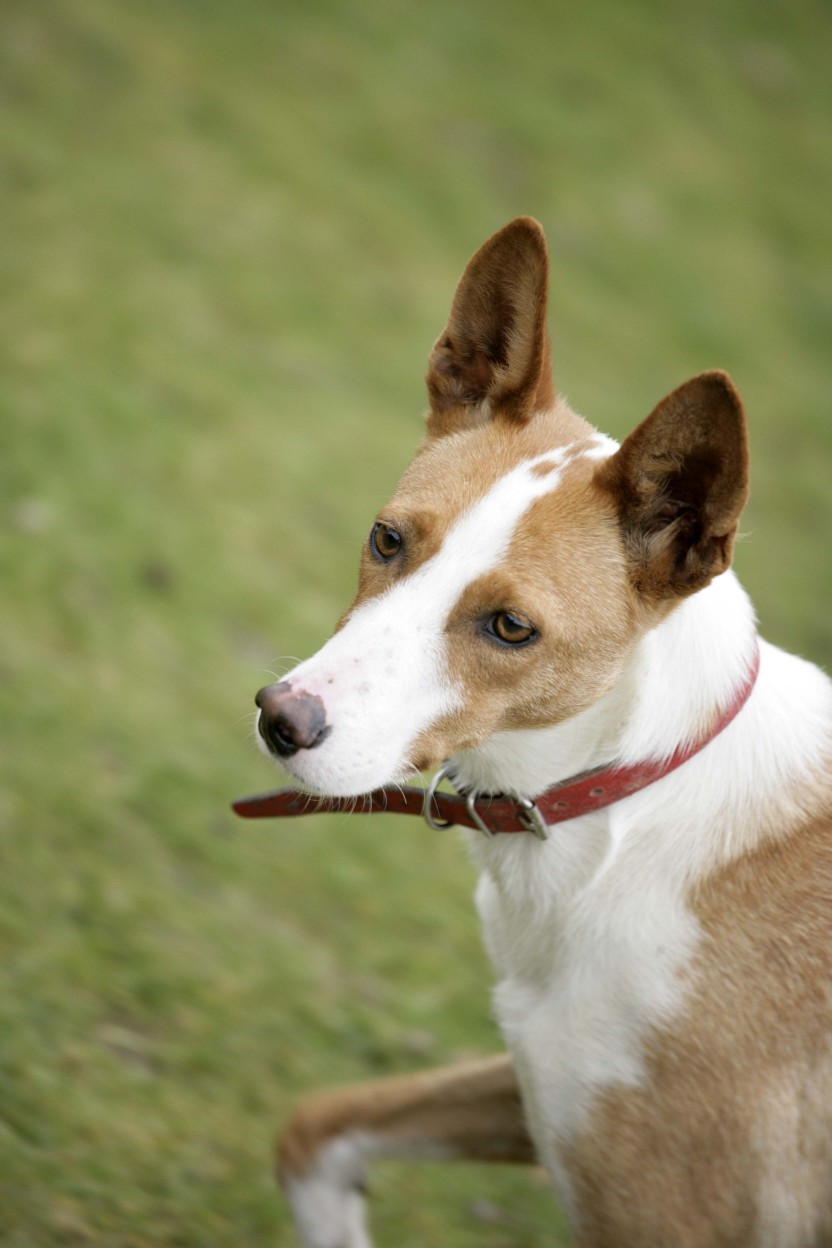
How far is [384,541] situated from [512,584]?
30 centimetres

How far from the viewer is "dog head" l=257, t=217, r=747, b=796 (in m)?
2.34

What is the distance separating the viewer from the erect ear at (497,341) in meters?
2.67

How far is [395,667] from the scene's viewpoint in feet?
7.77

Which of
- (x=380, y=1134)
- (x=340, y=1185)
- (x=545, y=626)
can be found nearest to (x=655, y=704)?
(x=545, y=626)

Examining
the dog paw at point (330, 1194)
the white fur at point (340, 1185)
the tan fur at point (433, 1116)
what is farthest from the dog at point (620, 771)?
the dog paw at point (330, 1194)

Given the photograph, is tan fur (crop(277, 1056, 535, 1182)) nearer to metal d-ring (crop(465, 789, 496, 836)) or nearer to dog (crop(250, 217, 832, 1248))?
dog (crop(250, 217, 832, 1248))

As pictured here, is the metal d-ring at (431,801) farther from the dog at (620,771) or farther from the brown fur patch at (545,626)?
the brown fur patch at (545,626)

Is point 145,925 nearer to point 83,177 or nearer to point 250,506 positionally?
point 250,506

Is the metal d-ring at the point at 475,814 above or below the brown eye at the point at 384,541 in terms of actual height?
below

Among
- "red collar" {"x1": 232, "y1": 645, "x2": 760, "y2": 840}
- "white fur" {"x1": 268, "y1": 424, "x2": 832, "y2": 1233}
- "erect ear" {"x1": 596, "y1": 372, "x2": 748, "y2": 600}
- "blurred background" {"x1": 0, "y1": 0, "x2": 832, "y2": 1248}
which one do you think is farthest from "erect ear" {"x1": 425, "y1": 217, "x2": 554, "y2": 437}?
"blurred background" {"x1": 0, "y1": 0, "x2": 832, "y2": 1248}

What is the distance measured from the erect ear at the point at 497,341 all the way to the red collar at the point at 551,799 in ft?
2.48

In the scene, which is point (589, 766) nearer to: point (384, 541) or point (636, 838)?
point (636, 838)

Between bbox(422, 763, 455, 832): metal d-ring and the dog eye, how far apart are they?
41cm

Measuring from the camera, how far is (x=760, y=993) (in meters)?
2.43
